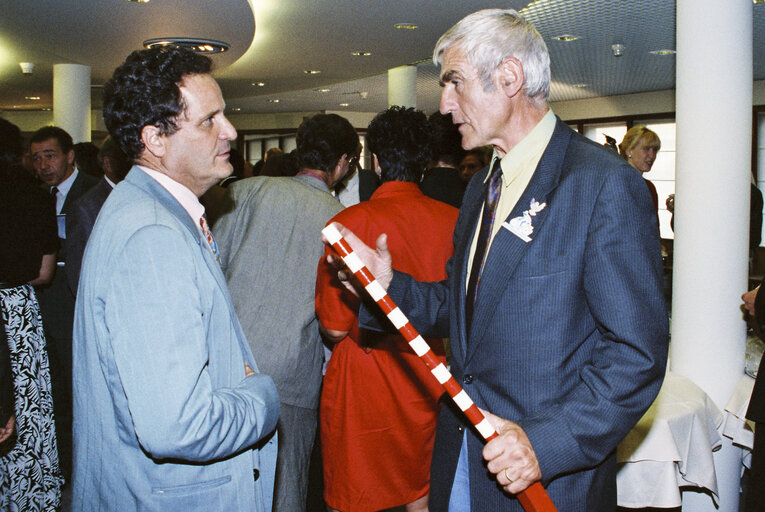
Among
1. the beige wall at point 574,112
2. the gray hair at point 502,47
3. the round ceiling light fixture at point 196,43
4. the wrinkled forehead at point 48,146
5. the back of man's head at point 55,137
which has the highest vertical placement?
the beige wall at point 574,112

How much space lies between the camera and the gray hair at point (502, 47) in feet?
4.86

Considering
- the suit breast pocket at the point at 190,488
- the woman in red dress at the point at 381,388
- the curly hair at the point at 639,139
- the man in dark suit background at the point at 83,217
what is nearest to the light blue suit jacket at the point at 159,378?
the suit breast pocket at the point at 190,488

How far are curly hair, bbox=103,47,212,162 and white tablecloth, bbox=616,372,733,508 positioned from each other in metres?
2.05

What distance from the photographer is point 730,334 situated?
9.79 ft

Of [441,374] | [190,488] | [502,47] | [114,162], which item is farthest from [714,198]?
[114,162]

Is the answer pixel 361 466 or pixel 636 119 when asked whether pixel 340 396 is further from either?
pixel 636 119

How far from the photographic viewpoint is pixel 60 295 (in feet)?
11.9

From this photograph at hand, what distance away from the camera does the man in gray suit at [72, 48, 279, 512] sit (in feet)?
4.00

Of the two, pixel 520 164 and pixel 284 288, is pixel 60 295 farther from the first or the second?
pixel 520 164

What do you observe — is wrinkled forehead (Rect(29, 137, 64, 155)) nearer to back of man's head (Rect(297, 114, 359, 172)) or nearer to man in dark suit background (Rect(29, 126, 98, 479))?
man in dark suit background (Rect(29, 126, 98, 479))

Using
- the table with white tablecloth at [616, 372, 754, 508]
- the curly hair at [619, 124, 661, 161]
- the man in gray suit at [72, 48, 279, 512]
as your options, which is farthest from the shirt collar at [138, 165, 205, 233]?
the curly hair at [619, 124, 661, 161]

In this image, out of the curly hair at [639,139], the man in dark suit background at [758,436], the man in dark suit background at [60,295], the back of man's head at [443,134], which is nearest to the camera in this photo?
the man in dark suit background at [758,436]

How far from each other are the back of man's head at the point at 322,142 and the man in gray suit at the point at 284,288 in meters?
0.17

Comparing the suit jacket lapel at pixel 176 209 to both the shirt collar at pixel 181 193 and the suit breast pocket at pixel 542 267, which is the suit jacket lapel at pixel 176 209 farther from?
the suit breast pocket at pixel 542 267
